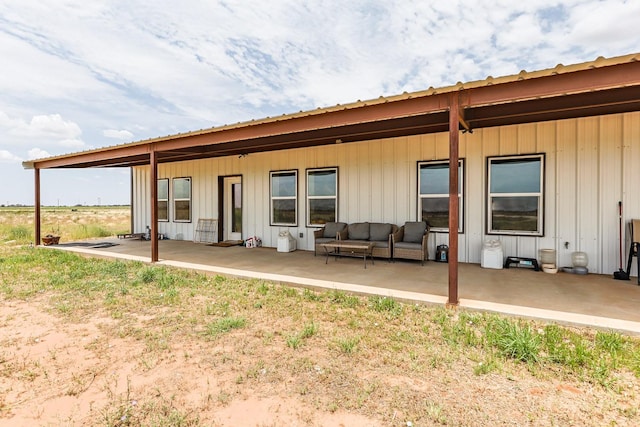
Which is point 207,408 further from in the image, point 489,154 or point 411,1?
point 411,1

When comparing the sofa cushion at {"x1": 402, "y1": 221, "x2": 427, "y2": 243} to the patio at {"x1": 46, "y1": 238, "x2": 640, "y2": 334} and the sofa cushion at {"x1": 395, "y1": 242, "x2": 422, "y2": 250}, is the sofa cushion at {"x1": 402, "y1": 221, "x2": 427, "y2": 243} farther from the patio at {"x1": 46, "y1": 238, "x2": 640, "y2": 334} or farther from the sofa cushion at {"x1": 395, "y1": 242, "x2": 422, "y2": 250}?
the patio at {"x1": 46, "y1": 238, "x2": 640, "y2": 334}

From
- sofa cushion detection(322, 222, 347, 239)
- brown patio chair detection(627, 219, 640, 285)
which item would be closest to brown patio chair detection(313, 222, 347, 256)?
sofa cushion detection(322, 222, 347, 239)

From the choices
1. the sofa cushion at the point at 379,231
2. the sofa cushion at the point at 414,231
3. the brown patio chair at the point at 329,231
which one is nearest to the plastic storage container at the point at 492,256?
the sofa cushion at the point at 414,231

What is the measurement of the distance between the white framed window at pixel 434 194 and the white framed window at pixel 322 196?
1997 millimetres

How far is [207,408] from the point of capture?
202 centimetres

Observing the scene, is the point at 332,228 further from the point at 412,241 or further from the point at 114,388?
the point at 114,388

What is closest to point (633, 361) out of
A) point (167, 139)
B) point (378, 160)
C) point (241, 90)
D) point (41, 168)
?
point (378, 160)

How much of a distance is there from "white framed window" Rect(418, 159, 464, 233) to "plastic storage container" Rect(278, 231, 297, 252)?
10.3 feet

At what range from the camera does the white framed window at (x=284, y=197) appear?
827cm

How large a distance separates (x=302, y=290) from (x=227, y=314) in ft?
4.13

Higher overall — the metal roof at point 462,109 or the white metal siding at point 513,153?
the metal roof at point 462,109

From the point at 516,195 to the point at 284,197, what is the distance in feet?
17.1

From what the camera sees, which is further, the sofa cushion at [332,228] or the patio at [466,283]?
the sofa cushion at [332,228]

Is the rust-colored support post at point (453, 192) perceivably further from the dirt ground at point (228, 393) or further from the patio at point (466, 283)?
the dirt ground at point (228, 393)
